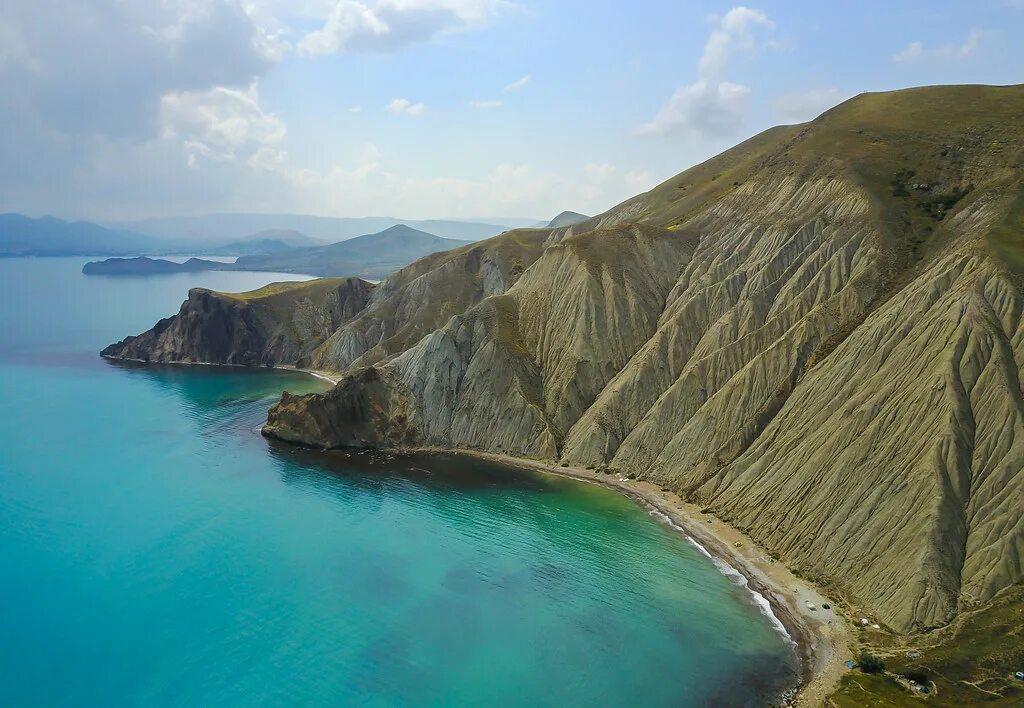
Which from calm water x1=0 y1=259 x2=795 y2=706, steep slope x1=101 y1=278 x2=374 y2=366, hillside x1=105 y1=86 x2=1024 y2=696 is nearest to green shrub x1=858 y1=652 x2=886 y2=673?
calm water x1=0 y1=259 x2=795 y2=706

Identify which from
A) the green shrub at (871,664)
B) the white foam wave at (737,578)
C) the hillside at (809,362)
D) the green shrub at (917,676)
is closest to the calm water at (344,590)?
the white foam wave at (737,578)

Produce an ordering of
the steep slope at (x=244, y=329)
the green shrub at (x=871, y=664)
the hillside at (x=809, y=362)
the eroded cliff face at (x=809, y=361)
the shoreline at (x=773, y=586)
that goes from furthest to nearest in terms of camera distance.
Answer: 1. the steep slope at (x=244, y=329)
2. the eroded cliff face at (x=809, y=361)
3. the hillside at (x=809, y=362)
4. the shoreline at (x=773, y=586)
5. the green shrub at (x=871, y=664)

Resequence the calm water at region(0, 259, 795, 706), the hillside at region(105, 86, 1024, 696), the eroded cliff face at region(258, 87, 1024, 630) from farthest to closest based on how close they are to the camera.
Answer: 1. the eroded cliff face at region(258, 87, 1024, 630)
2. the hillside at region(105, 86, 1024, 696)
3. the calm water at region(0, 259, 795, 706)

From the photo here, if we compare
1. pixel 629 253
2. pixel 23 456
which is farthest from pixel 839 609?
pixel 23 456

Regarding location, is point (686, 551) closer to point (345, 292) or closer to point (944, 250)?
point (944, 250)

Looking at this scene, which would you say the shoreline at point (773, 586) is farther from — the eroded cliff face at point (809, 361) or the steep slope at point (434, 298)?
the steep slope at point (434, 298)

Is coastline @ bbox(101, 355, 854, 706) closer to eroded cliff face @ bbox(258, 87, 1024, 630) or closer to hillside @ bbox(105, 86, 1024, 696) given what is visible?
hillside @ bbox(105, 86, 1024, 696)
